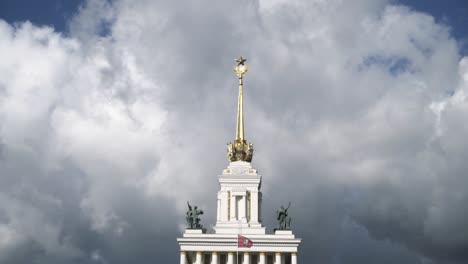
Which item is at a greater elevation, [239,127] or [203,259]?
[239,127]

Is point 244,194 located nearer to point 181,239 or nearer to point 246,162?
point 246,162

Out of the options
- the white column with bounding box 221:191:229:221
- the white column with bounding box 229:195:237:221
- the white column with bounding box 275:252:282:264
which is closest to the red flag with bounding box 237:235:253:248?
the white column with bounding box 275:252:282:264

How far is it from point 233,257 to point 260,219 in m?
7.68

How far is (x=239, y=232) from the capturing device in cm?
6931

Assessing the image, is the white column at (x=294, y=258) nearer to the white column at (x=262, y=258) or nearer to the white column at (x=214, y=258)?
the white column at (x=262, y=258)

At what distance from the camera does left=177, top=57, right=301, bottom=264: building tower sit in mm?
66938

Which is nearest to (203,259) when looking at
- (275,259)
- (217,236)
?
(217,236)

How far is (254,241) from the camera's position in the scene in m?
67.1

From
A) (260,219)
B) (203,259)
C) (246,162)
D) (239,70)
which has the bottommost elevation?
(203,259)

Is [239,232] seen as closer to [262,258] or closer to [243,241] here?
[262,258]

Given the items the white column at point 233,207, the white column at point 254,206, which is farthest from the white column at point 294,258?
the white column at point 233,207

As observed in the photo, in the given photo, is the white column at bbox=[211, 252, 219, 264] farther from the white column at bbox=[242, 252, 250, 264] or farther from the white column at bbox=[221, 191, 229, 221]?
the white column at bbox=[221, 191, 229, 221]

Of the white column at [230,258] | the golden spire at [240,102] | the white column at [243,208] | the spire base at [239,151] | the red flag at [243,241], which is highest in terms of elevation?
the golden spire at [240,102]

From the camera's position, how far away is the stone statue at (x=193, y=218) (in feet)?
228
